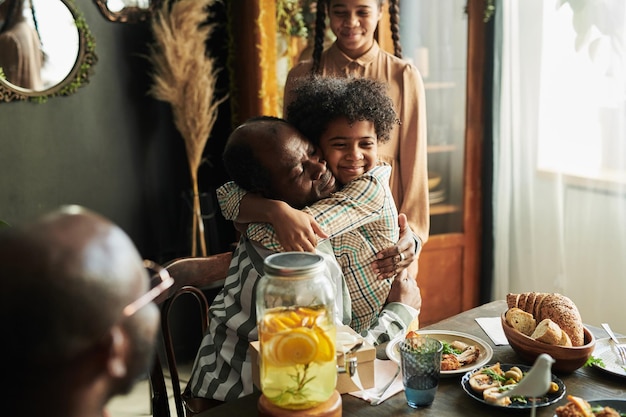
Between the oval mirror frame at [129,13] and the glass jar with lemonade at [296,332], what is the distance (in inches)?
99.4

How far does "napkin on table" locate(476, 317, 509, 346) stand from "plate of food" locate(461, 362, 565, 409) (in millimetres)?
175

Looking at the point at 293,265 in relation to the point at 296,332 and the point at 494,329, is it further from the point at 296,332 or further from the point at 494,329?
the point at 494,329

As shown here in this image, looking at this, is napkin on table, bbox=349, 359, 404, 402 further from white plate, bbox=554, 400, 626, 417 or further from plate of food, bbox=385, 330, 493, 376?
white plate, bbox=554, 400, 626, 417

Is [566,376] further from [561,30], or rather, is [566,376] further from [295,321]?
[561,30]

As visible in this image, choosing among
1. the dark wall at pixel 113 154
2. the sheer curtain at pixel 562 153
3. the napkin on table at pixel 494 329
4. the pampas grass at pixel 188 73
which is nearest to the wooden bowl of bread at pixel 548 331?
the napkin on table at pixel 494 329

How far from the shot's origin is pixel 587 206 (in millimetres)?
3244

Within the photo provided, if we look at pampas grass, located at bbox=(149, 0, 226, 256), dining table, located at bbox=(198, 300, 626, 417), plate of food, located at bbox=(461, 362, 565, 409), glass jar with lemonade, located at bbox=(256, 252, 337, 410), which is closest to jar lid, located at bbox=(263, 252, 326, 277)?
glass jar with lemonade, located at bbox=(256, 252, 337, 410)

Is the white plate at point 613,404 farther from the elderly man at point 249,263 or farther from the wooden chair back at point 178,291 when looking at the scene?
the wooden chair back at point 178,291

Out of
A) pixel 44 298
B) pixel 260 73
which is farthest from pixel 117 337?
pixel 260 73

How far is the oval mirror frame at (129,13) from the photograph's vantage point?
10.8 feet

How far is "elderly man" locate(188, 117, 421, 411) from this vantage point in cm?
154

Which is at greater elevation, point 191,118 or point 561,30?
point 561,30

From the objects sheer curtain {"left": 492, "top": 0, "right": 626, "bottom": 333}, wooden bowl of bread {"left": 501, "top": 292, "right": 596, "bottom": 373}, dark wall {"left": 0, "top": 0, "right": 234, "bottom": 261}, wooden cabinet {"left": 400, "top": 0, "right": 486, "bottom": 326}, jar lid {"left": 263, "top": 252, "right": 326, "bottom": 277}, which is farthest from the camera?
wooden cabinet {"left": 400, "top": 0, "right": 486, "bottom": 326}

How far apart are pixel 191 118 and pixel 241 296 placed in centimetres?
200
